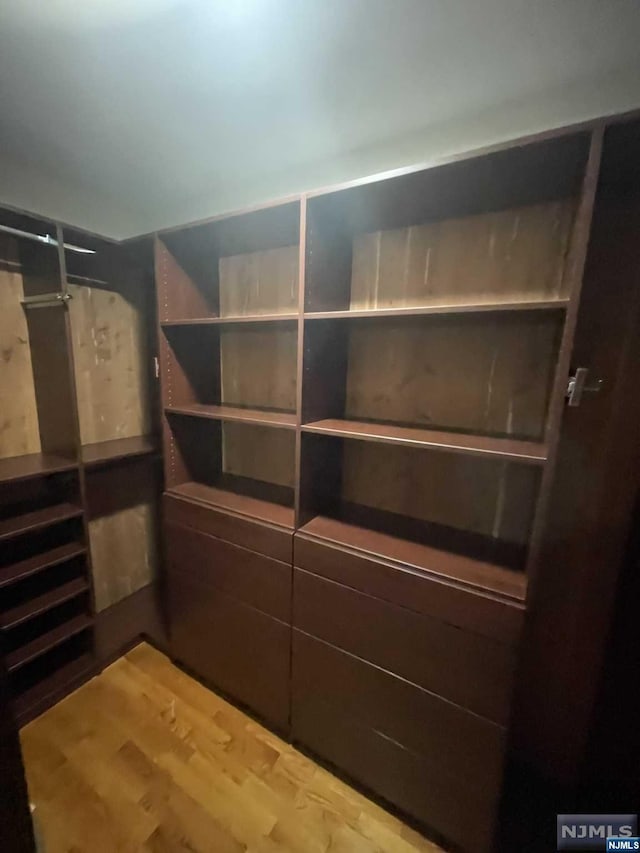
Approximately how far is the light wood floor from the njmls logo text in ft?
1.56

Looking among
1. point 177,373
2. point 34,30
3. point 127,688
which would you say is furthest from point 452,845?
point 34,30

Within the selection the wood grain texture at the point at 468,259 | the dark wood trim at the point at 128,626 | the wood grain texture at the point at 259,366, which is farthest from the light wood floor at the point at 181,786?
the wood grain texture at the point at 468,259

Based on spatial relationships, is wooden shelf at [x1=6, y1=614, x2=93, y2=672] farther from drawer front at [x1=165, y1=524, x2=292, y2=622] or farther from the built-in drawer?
the built-in drawer

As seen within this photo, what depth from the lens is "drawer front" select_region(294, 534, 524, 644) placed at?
3.44ft

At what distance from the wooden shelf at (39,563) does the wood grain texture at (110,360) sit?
0.59 meters

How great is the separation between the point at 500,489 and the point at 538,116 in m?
1.31

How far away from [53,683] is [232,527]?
1258 millimetres

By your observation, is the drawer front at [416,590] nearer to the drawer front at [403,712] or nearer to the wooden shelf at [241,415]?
the drawer front at [403,712]

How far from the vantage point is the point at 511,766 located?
4.86 ft

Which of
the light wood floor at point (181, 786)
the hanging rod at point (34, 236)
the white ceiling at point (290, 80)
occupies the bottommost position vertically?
the light wood floor at point (181, 786)

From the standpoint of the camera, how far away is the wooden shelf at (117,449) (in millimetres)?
1806

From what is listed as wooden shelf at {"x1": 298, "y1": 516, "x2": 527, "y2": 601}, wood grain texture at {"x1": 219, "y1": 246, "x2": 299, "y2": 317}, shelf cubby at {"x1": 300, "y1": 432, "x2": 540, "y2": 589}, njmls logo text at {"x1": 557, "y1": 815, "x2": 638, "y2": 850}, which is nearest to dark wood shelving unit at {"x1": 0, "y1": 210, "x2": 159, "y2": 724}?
wood grain texture at {"x1": 219, "y1": 246, "x2": 299, "y2": 317}

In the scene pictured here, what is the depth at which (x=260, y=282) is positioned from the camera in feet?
5.82

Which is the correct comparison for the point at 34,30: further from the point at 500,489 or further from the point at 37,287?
the point at 500,489
